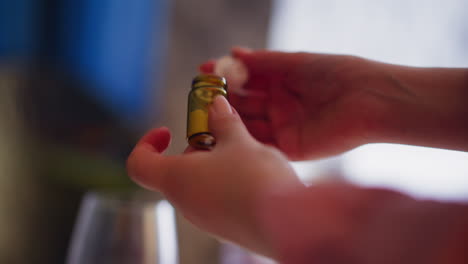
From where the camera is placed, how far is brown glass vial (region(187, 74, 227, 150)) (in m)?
0.44

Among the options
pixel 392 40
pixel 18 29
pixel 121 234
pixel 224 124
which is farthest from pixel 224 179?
pixel 392 40

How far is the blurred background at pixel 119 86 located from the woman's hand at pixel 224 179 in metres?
0.24

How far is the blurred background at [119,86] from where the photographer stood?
1.05 metres

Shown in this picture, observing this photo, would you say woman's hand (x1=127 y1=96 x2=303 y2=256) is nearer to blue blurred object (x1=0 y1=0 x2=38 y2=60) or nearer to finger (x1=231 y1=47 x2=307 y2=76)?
finger (x1=231 y1=47 x2=307 y2=76)

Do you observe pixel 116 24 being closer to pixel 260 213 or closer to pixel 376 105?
pixel 376 105

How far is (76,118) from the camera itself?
1.15 m

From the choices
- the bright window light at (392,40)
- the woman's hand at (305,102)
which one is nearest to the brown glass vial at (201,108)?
the woman's hand at (305,102)

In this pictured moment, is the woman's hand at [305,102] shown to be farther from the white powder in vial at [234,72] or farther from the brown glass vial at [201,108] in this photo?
the brown glass vial at [201,108]

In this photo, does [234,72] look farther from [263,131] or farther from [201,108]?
[201,108]

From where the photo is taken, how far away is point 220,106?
435mm

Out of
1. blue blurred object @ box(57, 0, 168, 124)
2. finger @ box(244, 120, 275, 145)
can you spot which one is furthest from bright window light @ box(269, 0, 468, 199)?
finger @ box(244, 120, 275, 145)

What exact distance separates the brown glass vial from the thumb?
1cm

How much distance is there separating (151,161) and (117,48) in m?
0.91

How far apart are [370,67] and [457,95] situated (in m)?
0.12
